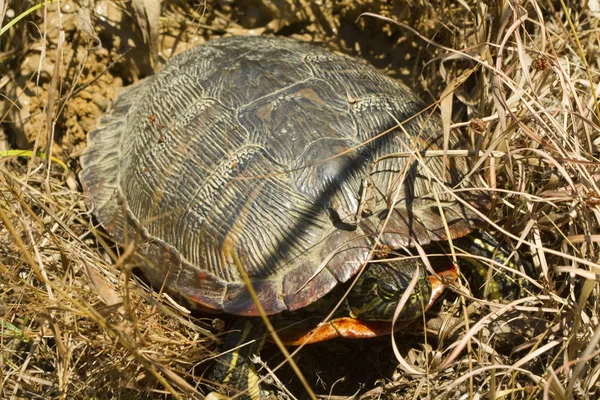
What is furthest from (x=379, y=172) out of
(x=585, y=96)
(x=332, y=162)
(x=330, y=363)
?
(x=585, y=96)

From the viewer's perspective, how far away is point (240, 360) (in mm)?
2979

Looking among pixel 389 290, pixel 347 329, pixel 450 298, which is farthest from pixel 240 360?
pixel 450 298

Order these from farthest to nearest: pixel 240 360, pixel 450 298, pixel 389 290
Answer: pixel 450 298
pixel 240 360
pixel 389 290

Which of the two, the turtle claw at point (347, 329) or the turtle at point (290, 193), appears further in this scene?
the turtle claw at point (347, 329)

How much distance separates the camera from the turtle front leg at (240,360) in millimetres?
2962

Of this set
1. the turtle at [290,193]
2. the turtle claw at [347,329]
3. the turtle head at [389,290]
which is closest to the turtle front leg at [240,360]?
the turtle at [290,193]

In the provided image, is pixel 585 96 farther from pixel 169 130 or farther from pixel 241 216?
pixel 169 130

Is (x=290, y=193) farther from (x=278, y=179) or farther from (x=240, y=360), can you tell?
(x=240, y=360)

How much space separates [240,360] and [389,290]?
795 mm

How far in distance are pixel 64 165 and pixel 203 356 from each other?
1.71 metres

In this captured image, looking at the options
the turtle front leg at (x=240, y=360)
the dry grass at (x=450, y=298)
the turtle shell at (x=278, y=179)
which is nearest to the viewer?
the dry grass at (x=450, y=298)

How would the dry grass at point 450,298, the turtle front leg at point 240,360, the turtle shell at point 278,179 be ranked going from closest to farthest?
the dry grass at point 450,298 → the turtle shell at point 278,179 → the turtle front leg at point 240,360

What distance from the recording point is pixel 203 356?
9.80ft

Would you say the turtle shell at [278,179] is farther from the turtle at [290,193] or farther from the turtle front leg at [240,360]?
the turtle front leg at [240,360]
